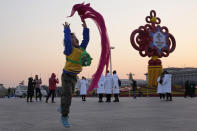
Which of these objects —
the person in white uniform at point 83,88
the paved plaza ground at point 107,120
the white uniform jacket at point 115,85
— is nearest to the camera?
the paved plaza ground at point 107,120

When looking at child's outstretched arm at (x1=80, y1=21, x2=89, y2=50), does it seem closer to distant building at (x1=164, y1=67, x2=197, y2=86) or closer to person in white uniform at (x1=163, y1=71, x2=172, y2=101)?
person in white uniform at (x1=163, y1=71, x2=172, y2=101)

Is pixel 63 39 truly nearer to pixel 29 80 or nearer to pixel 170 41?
pixel 29 80

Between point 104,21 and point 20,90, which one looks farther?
point 20,90

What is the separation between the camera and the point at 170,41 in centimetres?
4031

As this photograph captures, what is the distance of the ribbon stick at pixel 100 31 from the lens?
6461 millimetres

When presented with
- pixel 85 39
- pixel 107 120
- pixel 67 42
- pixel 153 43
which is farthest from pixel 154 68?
pixel 67 42

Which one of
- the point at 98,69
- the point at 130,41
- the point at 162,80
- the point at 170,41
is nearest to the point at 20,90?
the point at 130,41

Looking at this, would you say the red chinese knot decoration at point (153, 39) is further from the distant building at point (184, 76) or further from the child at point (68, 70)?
the distant building at point (184, 76)

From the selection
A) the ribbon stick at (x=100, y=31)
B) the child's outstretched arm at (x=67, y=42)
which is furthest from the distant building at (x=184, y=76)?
the child's outstretched arm at (x=67, y=42)

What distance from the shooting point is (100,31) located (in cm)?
657

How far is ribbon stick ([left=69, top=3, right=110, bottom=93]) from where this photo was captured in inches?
254

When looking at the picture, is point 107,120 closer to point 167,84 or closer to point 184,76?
point 167,84

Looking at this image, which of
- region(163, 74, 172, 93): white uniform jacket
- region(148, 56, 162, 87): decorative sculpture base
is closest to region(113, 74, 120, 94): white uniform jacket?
region(163, 74, 172, 93): white uniform jacket

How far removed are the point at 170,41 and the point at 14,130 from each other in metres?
36.5
